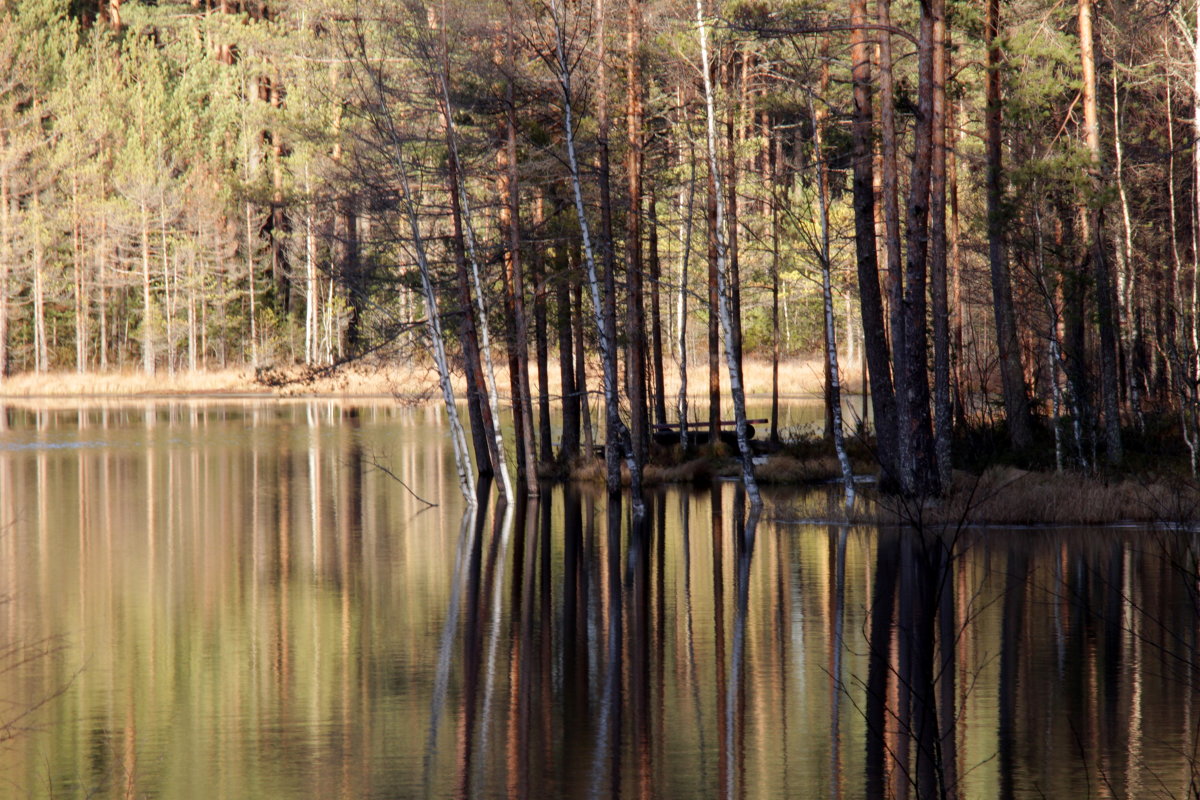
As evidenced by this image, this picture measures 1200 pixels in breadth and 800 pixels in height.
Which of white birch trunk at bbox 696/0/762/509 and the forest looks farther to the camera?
white birch trunk at bbox 696/0/762/509

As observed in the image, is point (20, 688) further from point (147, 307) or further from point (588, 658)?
point (147, 307)

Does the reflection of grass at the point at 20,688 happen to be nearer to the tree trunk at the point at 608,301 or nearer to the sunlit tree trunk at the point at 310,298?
the tree trunk at the point at 608,301

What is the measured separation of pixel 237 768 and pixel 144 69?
74.3m

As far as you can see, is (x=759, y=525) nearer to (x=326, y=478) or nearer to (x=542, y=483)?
(x=542, y=483)

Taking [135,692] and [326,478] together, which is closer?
[135,692]

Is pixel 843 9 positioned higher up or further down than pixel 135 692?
higher up

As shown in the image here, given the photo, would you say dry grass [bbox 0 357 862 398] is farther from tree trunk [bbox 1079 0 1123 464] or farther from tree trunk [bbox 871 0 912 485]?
tree trunk [bbox 871 0 912 485]

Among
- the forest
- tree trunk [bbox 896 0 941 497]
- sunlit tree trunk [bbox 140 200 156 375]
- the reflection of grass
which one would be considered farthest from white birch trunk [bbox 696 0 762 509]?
sunlit tree trunk [bbox 140 200 156 375]

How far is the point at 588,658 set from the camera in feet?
39.2

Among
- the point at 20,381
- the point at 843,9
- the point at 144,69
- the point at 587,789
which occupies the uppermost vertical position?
the point at 144,69

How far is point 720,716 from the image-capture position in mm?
9797

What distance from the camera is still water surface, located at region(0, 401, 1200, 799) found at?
8.46 meters

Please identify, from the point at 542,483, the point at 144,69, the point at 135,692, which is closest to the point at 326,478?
the point at 542,483

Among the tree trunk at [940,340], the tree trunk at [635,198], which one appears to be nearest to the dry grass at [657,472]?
the tree trunk at [635,198]
